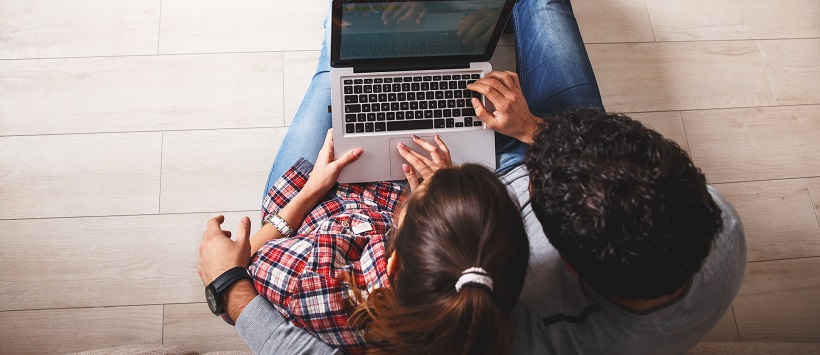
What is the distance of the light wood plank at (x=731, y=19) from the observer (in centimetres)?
159

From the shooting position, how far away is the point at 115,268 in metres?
1.34

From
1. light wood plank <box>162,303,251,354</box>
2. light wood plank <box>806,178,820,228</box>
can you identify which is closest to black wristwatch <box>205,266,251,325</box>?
light wood plank <box>162,303,251,354</box>

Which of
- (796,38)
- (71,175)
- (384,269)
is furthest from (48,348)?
(796,38)

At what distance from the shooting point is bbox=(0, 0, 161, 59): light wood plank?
1.48 meters

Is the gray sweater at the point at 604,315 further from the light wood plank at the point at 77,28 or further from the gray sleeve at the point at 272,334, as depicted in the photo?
the light wood plank at the point at 77,28

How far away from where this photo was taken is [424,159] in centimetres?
107

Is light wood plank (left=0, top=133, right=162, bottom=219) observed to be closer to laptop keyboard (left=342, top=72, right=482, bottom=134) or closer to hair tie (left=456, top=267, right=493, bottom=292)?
laptop keyboard (left=342, top=72, right=482, bottom=134)

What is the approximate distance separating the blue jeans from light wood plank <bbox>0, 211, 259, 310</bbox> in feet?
1.19

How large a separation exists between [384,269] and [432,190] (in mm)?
222

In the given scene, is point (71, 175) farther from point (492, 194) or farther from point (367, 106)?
point (492, 194)

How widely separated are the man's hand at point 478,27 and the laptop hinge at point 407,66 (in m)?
0.06

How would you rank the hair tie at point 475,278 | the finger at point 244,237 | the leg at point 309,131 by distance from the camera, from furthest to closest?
1. the leg at point 309,131
2. the finger at point 244,237
3. the hair tie at point 475,278

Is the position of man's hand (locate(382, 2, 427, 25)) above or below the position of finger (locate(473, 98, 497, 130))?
above

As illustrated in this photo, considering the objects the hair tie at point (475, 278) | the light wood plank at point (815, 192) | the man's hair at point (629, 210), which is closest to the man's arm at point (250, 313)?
the hair tie at point (475, 278)
